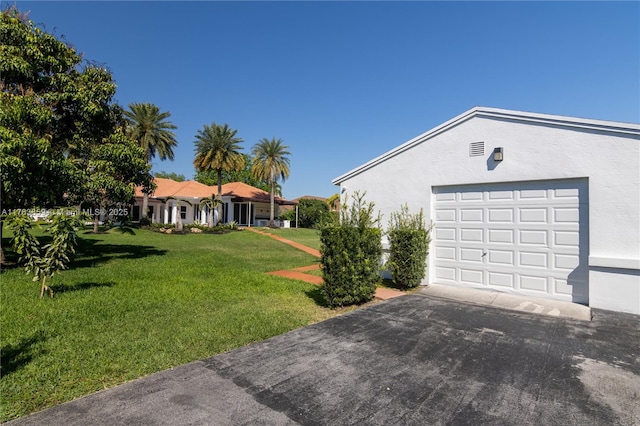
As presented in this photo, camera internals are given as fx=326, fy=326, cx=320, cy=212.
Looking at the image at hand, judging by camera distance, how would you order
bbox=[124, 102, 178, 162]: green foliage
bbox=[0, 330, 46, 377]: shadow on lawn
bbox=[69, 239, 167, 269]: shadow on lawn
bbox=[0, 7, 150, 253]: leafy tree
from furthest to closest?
bbox=[124, 102, 178, 162]: green foliage
bbox=[69, 239, 167, 269]: shadow on lawn
bbox=[0, 7, 150, 253]: leafy tree
bbox=[0, 330, 46, 377]: shadow on lawn

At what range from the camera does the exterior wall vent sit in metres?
7.60

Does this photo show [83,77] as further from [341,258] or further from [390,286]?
[390,286]

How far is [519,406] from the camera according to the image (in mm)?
2982

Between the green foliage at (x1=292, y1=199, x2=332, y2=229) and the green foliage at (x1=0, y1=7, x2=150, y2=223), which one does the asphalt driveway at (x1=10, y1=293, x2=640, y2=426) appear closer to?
the green foliage at (x1=0, y1=7, x2=150, y2=223)

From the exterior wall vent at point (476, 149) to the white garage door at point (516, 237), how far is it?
30.4 inches

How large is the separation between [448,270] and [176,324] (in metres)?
6.34

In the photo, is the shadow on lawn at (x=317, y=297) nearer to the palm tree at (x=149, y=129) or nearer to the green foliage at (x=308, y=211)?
the palm tree at (x=149, y=129)

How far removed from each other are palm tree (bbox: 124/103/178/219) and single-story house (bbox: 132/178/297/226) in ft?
18.0

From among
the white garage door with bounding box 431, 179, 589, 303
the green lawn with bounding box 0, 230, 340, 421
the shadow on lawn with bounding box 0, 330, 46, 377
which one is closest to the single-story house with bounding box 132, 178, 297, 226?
the green lawn with bounding box 0, 230, 340, 421

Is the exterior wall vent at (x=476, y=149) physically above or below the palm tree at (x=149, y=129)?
below

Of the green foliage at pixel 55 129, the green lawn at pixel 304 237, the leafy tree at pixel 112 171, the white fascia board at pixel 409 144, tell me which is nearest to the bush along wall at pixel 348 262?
the white fascia board at pixel 409 144

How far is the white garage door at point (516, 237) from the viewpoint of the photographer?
654 cm

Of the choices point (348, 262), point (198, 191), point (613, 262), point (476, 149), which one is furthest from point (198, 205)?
point (613, 262)

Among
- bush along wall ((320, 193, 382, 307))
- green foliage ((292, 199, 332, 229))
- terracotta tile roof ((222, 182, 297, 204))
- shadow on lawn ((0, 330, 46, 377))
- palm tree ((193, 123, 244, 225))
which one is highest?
palm tree ((193, 123, 244, 225))
